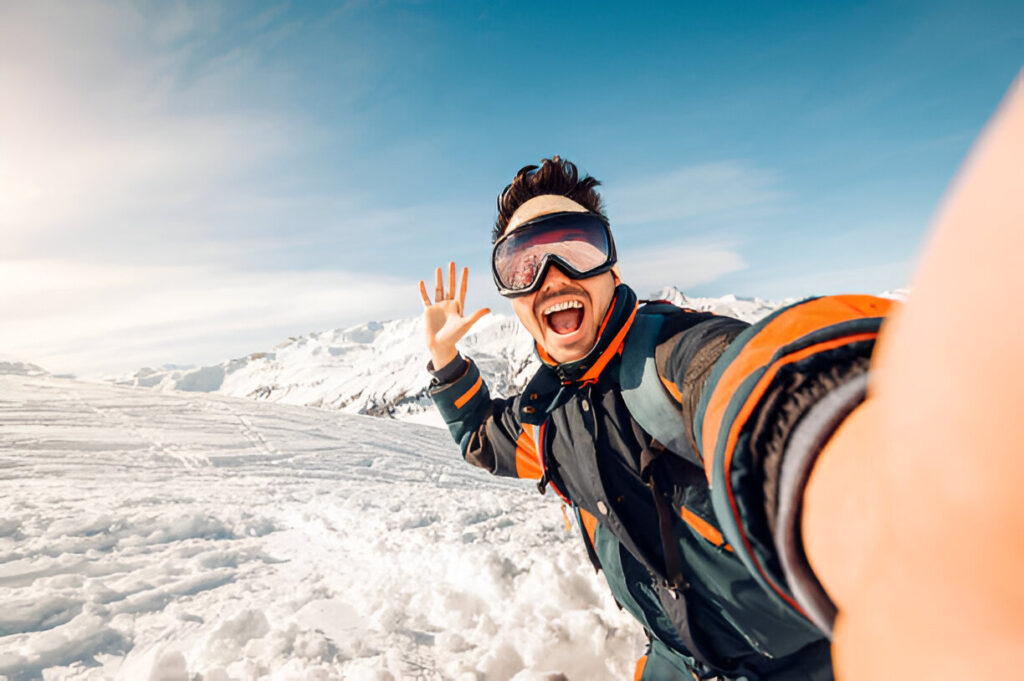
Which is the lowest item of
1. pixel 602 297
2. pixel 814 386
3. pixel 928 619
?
pixel 928 619

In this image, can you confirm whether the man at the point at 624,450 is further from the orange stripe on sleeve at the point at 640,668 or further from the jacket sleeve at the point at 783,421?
the jacket sleeve at the point at 783,421

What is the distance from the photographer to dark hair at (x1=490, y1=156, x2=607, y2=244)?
261cm

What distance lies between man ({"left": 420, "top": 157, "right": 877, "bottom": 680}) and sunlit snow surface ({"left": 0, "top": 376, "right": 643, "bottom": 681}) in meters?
1.15

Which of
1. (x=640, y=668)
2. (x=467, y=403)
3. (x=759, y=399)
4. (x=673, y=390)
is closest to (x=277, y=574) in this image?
(x=467, y=403)

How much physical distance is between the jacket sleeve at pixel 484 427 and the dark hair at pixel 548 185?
1081 mm

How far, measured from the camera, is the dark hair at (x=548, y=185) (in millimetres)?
2609

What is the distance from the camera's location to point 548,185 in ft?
8.58

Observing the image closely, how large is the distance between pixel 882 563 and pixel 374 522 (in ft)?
17.1

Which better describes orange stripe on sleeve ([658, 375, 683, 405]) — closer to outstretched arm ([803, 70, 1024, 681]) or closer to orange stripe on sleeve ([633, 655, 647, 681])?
outstretched arm ([803, 70, 1024, 681])

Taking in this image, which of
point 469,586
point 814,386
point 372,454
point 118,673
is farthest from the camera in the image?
point 372,454

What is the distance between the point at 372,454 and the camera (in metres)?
8.19

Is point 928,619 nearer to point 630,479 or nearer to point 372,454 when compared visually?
point 630,479

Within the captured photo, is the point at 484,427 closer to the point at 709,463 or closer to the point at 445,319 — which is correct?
the point at 445,319

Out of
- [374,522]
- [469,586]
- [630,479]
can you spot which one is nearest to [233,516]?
[374,522]
